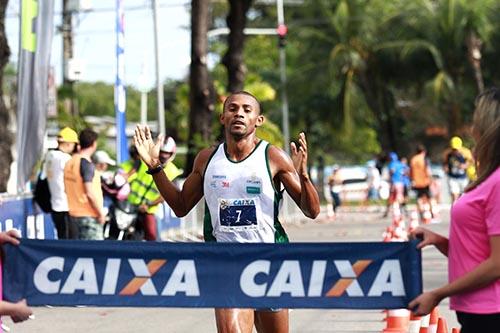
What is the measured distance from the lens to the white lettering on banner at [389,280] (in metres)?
5.85

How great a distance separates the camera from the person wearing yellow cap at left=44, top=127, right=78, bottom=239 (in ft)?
47.3

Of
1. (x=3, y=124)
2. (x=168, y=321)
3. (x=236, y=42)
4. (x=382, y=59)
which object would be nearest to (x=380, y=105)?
(x=382, y=59)

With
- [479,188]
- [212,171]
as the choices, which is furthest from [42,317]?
[479,188]

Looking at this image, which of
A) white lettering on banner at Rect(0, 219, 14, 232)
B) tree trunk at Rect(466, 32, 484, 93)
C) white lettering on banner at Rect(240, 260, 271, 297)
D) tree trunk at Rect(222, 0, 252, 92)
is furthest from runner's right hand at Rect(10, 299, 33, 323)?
tree trunk at Rect(466, 32, 484, 93)

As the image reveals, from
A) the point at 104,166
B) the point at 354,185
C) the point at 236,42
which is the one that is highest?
the point at 236,42

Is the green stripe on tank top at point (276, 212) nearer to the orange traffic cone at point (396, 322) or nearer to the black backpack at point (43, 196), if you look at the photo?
the orange traffic cone at point (396, 322)

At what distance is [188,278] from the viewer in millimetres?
6047

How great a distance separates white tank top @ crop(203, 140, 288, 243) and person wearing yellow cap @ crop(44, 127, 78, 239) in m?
7.17

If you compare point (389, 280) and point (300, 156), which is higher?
point (300, 156)

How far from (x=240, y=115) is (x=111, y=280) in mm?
1642

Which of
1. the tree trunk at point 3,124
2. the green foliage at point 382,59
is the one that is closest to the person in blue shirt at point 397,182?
the tree trunk at point 3,124

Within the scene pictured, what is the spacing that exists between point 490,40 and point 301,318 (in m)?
43.7

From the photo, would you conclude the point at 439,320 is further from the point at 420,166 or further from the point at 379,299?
the point at 420,166

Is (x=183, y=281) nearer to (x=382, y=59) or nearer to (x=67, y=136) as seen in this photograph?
(x=67, y=136)
